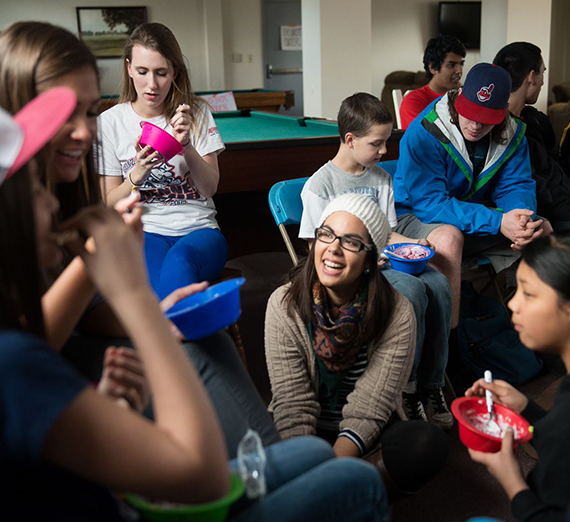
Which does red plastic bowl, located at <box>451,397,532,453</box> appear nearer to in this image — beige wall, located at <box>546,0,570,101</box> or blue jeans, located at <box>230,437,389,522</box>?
blue jeans, located at <box>230,437,389,522</box>

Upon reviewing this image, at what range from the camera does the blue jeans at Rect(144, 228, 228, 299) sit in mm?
1970

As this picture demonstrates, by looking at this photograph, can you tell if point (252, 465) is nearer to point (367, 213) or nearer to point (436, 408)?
point (367, 213)

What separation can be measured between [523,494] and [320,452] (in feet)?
1.20

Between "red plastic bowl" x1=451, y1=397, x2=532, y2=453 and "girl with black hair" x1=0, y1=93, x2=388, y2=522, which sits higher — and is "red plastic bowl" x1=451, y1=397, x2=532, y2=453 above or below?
below

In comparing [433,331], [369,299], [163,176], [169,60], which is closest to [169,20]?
[169,60]

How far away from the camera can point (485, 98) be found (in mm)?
2543

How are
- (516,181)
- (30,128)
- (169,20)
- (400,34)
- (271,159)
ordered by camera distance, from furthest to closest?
(400,34), (169,20), (271,159), (516,181), (30,128)

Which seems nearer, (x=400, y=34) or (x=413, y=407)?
(x=413, y=407)

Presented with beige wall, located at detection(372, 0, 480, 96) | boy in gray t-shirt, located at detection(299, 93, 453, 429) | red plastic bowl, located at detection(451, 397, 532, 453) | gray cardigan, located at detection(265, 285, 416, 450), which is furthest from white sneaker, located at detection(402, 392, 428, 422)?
beige wall, located at detection(372, 0, 480, 96)

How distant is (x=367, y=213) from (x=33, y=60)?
0.90 meters

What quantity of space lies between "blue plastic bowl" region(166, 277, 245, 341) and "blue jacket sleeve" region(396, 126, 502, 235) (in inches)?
59.3

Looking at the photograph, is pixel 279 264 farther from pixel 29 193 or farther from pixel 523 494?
pixel 29 193

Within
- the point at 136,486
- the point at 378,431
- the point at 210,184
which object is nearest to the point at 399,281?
the point at 378,431

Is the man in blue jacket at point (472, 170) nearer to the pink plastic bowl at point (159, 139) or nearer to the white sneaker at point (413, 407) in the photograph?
the white sneaker at point (413, 407)
